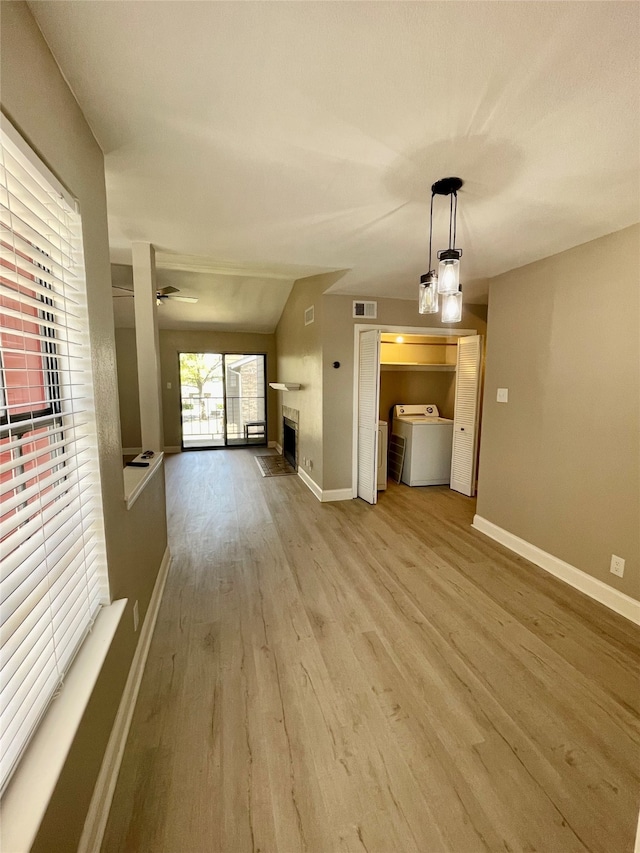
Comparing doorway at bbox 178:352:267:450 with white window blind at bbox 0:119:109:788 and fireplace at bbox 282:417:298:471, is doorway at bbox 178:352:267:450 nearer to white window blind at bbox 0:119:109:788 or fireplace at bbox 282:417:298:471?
fireplace at bbox 282:417:298:471

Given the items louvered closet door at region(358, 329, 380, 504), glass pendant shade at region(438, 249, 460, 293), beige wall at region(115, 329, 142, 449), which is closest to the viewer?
glass pendant shade at region(438, 249, 460, 293)

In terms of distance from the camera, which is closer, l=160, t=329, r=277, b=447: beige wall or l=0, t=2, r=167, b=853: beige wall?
l=0, t=2, r=167, b=853: beige wall

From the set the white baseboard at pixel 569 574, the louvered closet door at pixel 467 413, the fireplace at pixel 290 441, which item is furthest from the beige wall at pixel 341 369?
the white baseboard at pixel 569 574

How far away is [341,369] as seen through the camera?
13.5 ft

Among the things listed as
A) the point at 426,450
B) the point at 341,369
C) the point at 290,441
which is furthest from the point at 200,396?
the point at 426,450

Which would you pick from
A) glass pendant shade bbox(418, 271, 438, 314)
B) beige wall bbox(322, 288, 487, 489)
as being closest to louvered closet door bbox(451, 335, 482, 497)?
beige wall bbox(322, 288, 487, 489)

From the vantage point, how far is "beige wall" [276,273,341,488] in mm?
4172

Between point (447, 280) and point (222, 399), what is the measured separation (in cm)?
629

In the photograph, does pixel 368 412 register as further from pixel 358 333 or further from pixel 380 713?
pixel 380 713

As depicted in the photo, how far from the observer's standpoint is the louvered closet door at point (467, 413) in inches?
167

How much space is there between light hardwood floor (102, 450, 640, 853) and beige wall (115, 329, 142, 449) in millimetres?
4630

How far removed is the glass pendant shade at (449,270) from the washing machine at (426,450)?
10.4 feet

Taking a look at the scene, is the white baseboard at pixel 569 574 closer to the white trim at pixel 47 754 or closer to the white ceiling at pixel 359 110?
the white ceiling at pixel 359 110

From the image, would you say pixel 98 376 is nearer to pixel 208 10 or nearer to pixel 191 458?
pixel 208 10
